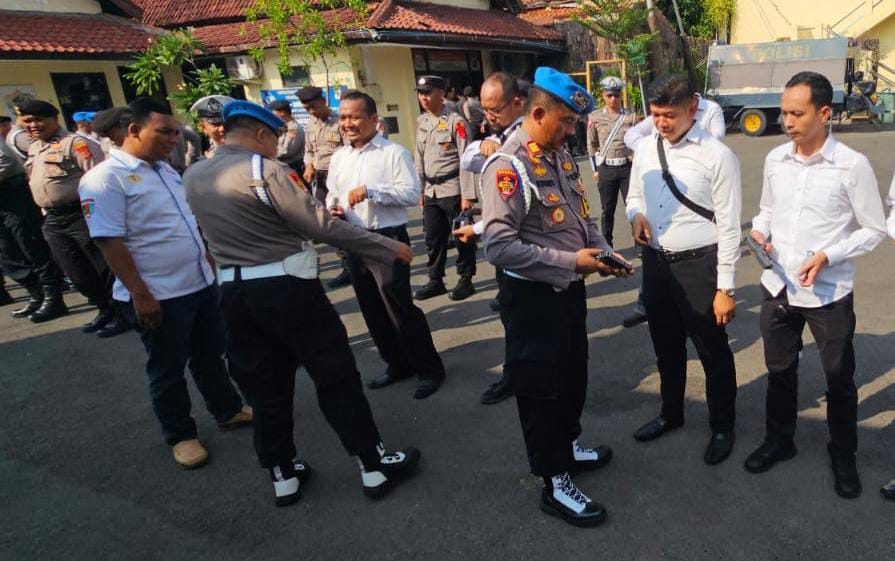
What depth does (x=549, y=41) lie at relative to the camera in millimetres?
17359

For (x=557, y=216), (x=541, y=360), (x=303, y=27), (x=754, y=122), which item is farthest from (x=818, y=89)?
(x=754, y=122)

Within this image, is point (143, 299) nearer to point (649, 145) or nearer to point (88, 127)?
point (649, 145)

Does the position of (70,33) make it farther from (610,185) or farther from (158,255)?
(610,185)

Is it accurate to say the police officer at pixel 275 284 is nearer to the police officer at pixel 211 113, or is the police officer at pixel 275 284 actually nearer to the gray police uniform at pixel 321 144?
the police officer at pixel 211 113

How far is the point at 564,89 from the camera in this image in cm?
215

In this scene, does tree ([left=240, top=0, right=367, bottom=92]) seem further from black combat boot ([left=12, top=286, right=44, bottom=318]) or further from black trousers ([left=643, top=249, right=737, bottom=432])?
black trousers ([left=643, top=249, right=737, bottom=432])

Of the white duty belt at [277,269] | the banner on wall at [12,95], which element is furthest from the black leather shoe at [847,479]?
the banner on wall at [12,95]

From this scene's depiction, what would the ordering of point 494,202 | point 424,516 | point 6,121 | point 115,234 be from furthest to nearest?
point 6,121, point 115,234, point 424,516, point 494,202

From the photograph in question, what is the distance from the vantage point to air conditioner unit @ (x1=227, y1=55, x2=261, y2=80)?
13109mm

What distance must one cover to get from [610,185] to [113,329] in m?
4.90

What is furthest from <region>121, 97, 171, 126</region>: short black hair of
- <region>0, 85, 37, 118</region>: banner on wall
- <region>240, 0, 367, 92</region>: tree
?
<region>0, 85, 37, 118</region>: banner on wall

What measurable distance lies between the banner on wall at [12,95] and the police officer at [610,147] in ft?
32.7

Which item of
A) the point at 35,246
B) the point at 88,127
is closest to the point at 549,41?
the point at 88,127

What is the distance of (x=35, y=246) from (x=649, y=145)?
19.8ft
